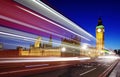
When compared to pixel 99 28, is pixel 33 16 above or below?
below

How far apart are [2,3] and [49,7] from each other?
4.72m

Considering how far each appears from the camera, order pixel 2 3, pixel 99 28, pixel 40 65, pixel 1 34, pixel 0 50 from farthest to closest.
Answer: pixel 99 28 → pixel 40 65 → pixel 0 50 → pixel 1 34 → pixel 2 3

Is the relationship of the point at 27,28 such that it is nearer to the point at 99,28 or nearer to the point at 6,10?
the point at 6,10

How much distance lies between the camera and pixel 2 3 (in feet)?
33.7

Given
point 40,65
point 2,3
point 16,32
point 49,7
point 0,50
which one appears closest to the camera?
point 2,3

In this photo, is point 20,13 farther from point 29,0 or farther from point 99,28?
point 99,28

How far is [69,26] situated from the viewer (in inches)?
746

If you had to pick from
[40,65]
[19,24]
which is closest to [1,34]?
[19,24]

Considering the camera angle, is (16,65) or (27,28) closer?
(27,28)

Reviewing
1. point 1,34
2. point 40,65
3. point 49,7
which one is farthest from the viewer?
point 40,65

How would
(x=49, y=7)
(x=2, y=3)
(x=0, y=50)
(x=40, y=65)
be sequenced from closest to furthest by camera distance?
(x=2, y=3)
(x=49, y=7)
(x=0, y=50)
(x=40, y=65)

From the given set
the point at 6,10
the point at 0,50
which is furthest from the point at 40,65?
the point at 6,10

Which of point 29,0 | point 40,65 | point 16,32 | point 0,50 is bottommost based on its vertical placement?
point 40,65

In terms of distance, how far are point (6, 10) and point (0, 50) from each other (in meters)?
5.84
